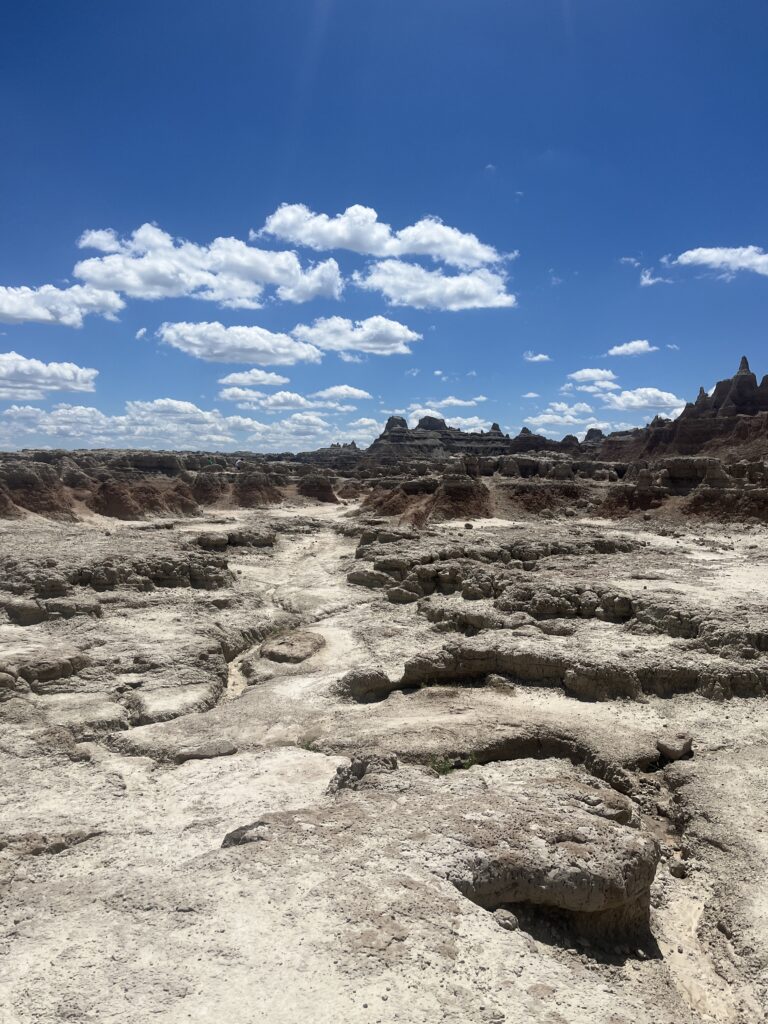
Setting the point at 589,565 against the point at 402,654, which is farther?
the point at 589,565

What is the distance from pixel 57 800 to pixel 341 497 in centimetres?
5471

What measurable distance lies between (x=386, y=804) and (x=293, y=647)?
8.82 metres

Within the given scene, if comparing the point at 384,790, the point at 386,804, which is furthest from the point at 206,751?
the point at 386,804

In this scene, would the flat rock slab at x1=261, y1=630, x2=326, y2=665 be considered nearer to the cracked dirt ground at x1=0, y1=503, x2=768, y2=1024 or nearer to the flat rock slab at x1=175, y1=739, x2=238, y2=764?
the cracked dirt ground at x1=0, y1=503, x2=768, y2=1024

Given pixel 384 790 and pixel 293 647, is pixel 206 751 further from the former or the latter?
pixel 293 647

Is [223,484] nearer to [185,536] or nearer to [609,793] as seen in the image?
[185,536]

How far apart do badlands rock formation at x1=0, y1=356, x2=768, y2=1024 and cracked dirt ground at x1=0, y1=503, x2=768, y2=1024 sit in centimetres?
3

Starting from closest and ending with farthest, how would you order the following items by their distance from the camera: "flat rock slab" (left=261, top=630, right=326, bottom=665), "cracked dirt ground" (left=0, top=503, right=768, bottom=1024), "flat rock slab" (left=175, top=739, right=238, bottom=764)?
"cracked dirt ground" (left=0, top=503, right=768, bottom=1024) → "flat rock slab" (left=175, top=739, right=238, bottom=764) → "flat rock slab" (left=261, top=630, right=326, bottom=665)

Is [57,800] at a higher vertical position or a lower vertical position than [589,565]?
lower

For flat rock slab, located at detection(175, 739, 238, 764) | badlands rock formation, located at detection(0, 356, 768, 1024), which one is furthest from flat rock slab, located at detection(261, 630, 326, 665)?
flat rock slab, located at detection(175, 739, 238, 764)

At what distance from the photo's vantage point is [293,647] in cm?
1606

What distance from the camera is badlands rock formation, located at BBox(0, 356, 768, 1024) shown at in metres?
5.21

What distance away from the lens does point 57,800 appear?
8.91 meters

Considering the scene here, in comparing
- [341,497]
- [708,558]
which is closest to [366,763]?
[708,558]
